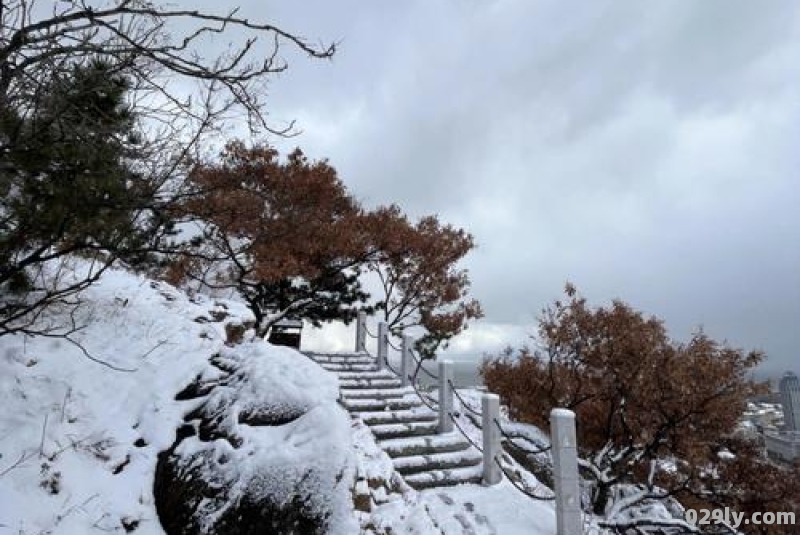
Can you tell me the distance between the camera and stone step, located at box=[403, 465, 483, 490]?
6.38 m

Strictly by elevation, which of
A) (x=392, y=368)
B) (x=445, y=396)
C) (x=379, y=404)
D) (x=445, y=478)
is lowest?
(x=445, y=478)

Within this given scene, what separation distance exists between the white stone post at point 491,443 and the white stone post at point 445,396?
52.8 inches

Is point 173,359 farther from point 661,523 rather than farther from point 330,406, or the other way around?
point 661,523

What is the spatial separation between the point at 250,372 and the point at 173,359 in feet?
3.80

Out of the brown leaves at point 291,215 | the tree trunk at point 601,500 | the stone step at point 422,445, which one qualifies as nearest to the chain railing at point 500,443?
the stone step at point 422,445

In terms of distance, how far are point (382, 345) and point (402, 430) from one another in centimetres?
362

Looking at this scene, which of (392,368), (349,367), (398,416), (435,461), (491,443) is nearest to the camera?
(491,443)

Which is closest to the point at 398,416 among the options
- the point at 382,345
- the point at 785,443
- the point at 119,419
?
the point at 382,345

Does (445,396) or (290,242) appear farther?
(290,242)

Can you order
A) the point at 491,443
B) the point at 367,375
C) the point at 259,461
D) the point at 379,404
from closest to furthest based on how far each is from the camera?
1. the point at 259,461
2. the point at 491,443
3. the point at 379,404
4. the point at 367,375

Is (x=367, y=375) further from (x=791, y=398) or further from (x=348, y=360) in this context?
(x=791, y=398)

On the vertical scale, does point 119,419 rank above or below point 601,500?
above

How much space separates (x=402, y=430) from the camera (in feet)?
25.6

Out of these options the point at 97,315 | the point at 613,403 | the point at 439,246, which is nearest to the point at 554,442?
the point at 613,403
